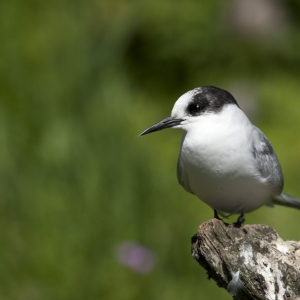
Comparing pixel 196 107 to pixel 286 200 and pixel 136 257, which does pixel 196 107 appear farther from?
pixel 136 257

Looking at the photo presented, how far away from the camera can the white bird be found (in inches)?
109

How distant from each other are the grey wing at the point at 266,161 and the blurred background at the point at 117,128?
1.15 meters

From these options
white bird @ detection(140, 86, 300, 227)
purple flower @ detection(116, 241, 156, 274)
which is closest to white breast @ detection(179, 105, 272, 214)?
white bird @ detection(140, 86, 300, 227)

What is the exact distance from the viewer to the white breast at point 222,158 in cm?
276

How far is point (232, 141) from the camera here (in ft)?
9.10

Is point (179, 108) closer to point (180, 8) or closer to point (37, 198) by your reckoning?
point (37, 198)

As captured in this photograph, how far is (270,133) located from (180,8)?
1.37 m

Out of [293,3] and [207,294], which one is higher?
[293,3]

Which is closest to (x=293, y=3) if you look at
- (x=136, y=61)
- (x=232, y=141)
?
(x=136, y=61)

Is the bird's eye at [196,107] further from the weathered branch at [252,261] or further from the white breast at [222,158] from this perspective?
the weathered branch at [252,261]

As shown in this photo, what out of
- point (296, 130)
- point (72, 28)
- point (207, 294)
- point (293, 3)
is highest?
point (293, 3)

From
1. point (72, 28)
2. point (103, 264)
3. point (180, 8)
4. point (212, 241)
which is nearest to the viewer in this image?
point (212, 241)

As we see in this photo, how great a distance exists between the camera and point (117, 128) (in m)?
4.77

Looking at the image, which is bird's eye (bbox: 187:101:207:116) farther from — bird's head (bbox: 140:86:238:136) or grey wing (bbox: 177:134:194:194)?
grey wing (bbox: 177:134:194:194)
